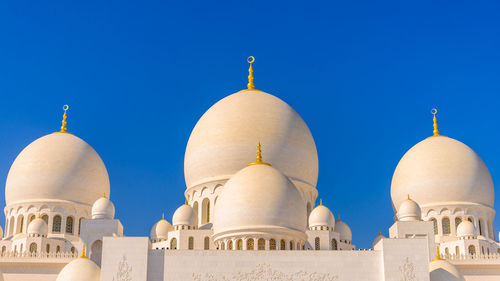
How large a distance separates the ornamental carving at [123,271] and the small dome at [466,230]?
52.3ft

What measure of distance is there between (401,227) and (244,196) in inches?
317

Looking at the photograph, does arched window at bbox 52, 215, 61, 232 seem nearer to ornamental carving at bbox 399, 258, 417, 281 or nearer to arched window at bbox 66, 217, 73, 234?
arched window at bbox 66, 217, 73, 234

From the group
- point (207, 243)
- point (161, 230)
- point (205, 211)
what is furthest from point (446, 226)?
point (161, 230)

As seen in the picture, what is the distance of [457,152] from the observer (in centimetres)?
3594

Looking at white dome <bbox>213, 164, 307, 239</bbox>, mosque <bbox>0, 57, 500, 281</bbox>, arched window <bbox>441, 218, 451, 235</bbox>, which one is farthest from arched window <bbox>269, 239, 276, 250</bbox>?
arched window <bbox>441, 218, 451, 235</bbox>

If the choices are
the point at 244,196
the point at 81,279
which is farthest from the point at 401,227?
the point at 81,279

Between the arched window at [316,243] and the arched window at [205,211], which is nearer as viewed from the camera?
the arched window at [316,243]

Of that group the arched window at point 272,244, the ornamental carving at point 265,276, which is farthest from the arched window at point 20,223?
the arched window at point 272,244

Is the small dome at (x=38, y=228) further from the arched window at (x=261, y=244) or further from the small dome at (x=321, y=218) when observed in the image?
the small dome at (x=321, y=218)

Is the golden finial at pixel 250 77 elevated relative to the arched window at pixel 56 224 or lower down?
elevated

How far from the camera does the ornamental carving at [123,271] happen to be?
24.6 m

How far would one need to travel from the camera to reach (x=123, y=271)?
2477cm

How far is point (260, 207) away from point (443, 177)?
12509mm

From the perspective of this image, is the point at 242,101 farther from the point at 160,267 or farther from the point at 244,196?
the point at 160,267
